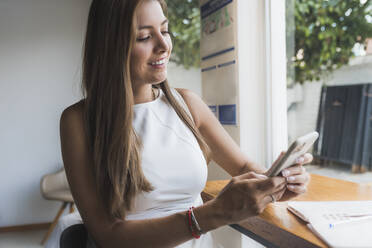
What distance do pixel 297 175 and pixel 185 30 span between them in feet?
8.50

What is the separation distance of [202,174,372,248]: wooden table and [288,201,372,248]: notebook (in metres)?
0.02

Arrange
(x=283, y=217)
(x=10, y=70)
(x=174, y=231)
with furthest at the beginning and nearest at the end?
1. (x=10, y=70)
2. (x=283, y=217)
3. (x=174, y=231)

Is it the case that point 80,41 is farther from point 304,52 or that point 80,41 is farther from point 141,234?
point 141,234

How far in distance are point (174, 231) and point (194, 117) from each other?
0.54 meters

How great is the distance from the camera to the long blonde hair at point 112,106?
1.06 metres

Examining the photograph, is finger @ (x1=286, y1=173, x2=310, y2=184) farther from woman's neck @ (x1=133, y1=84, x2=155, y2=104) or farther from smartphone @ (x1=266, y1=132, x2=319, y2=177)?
woman's neck @ (x1=133, y1=84, x2=155, y2=104)

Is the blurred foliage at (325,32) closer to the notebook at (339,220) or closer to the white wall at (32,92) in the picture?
the notebook at (339,220)

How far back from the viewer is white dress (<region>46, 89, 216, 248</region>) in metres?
1.12

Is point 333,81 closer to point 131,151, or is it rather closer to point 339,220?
point 339,220

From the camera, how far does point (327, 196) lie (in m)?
1.28

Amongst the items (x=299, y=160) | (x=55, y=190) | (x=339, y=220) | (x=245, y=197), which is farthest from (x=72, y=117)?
(x=55, y=190)

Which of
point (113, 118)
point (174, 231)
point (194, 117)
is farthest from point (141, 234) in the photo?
point (194, 117)

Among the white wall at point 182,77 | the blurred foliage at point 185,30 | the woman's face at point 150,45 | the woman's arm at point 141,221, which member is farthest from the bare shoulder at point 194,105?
the white wall at point 182,77

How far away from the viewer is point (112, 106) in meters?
1.13
